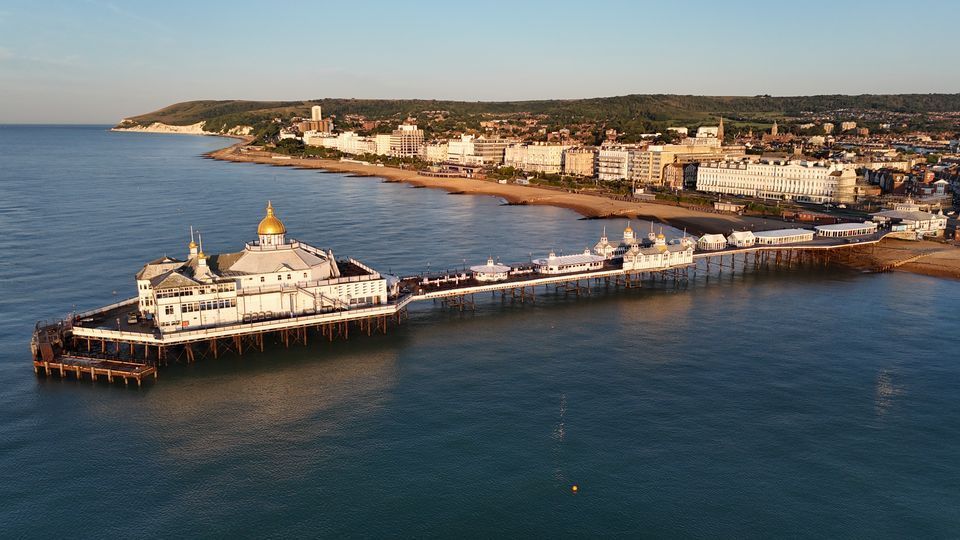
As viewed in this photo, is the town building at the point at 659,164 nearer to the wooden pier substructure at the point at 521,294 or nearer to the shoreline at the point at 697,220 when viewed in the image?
the shoreline at the point at 697,220

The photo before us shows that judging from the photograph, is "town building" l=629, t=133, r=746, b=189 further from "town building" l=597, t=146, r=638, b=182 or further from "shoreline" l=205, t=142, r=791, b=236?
"shoreline" l=205, t=142, r=791, b=236

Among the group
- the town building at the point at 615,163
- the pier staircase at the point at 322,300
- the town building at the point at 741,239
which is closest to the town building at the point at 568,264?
the town building at the point at 741,239

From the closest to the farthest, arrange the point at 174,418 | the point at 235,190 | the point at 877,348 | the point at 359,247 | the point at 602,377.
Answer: the point at 174,418, the point at 602,377, the point at 877,348, the point at 359,247, the point at 235,190

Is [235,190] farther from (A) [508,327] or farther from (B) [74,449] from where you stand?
(B) [74,449]

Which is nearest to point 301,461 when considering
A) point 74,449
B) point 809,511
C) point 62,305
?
point 74,449

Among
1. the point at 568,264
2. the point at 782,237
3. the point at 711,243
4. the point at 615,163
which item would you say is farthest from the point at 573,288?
the point at 615,163

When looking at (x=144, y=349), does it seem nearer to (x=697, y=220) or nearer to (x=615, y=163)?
(x=697, y=220)
